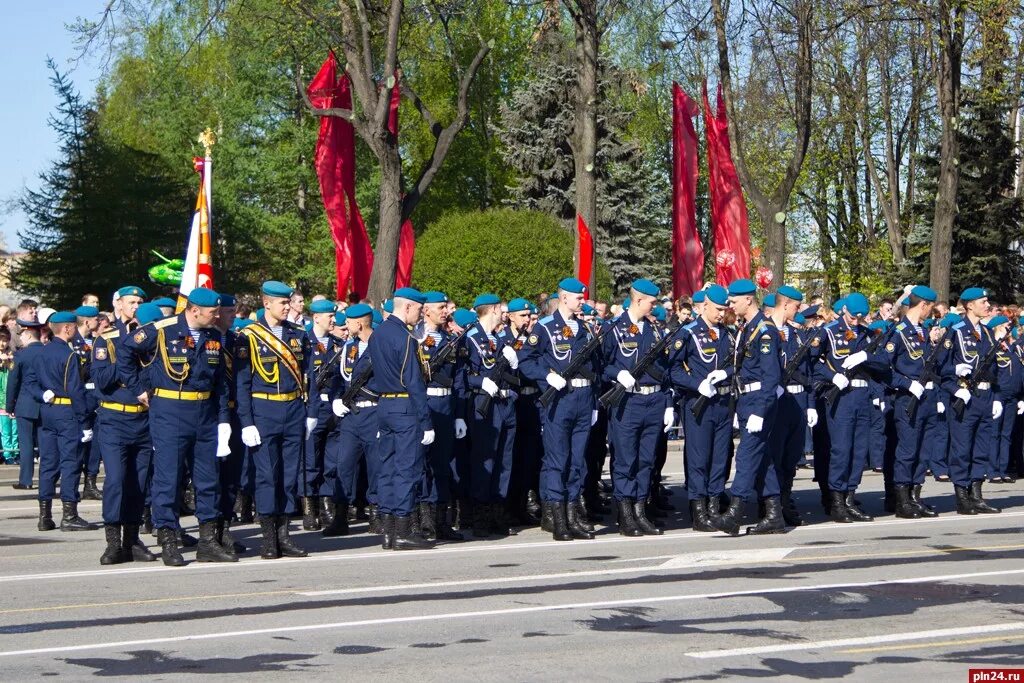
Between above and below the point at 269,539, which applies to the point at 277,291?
above

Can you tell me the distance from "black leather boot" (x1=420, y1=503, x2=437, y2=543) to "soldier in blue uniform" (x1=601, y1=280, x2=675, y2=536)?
1.57m

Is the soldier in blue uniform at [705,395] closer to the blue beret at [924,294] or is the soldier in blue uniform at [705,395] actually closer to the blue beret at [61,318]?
the blue beret at [924,294]

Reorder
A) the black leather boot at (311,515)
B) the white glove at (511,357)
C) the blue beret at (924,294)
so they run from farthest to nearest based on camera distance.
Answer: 1. the blue beret at (924,294)
2. the black leather boot at (311,515)
3. the white glove at (511,357)

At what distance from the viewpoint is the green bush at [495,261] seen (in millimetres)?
32062

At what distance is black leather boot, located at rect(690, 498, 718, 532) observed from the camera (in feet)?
43.1

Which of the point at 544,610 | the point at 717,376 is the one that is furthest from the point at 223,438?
the point at 717,376

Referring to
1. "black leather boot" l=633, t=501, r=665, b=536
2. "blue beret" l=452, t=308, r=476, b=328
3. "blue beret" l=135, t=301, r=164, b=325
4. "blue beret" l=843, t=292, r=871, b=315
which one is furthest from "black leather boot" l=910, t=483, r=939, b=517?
"blue beret" l=135, t=301, r=164, b=325

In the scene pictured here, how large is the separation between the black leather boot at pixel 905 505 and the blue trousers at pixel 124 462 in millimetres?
6849

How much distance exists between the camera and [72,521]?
14180mm

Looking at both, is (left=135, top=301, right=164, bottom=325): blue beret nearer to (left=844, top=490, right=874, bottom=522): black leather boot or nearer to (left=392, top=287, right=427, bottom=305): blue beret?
(left=392, top=287, right=427, bottom=305): blue beret

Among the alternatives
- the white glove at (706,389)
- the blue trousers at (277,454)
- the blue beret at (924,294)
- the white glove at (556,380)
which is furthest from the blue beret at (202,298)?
the blue beret at (924,294)

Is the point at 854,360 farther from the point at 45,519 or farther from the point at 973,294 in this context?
the point at 45,519

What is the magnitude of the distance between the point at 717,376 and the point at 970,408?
3212 millimetres

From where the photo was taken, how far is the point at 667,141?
65000 millimetres
